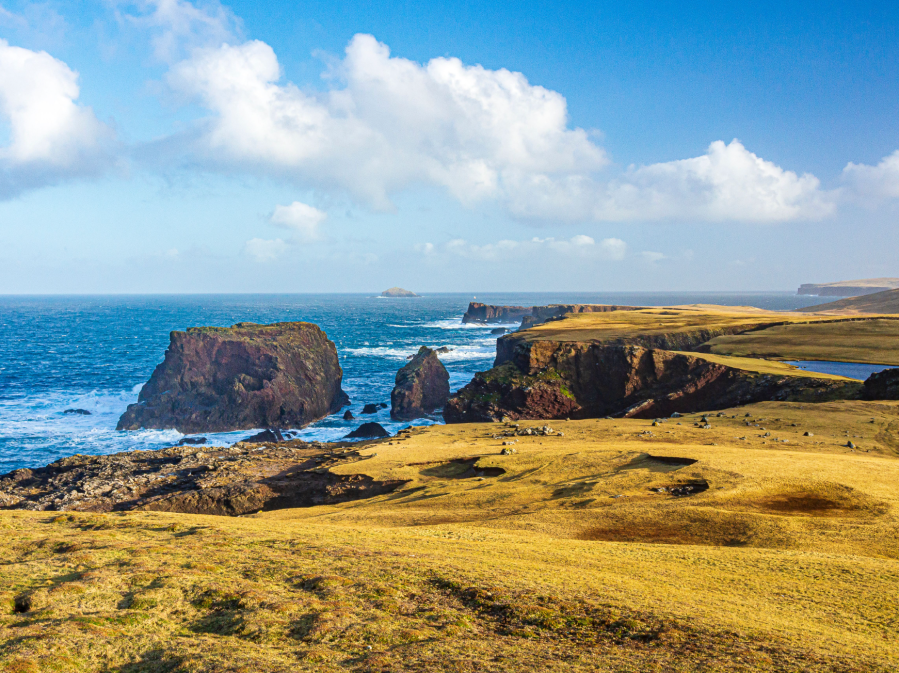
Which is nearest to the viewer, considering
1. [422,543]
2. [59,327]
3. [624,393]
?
[422,543]

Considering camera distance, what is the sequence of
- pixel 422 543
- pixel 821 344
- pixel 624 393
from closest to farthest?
pixel 422 543 < pixel 624 393 < pixel 821 344

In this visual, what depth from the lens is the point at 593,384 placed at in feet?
153

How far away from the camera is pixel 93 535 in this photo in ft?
41.6

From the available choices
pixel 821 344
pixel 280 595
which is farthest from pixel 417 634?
pixel 821 344

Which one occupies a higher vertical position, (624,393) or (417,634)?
(417,634)

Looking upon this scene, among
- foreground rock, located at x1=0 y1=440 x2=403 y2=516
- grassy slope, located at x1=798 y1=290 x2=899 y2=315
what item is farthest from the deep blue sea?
grassy slope, located at x1=798 y1=290 x2=899 y2=315

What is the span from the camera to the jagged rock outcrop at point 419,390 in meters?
55.8

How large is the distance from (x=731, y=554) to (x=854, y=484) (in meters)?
7.25

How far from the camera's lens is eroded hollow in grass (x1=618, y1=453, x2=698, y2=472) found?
18.9 meters

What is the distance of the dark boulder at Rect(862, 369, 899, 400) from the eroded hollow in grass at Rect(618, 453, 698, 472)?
19800 mm

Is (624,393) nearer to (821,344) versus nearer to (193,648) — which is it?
(821,344)

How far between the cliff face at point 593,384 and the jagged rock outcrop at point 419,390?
9340mm

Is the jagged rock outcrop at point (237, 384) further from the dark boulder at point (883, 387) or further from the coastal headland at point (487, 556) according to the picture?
the dark boulder at point (883, 387)

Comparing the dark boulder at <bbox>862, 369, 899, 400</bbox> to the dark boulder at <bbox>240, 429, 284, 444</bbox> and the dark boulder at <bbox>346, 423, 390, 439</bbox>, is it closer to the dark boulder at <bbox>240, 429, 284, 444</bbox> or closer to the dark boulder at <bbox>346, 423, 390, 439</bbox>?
the dark boulder at <bbox>346, 423, 390, 439</bbox>
